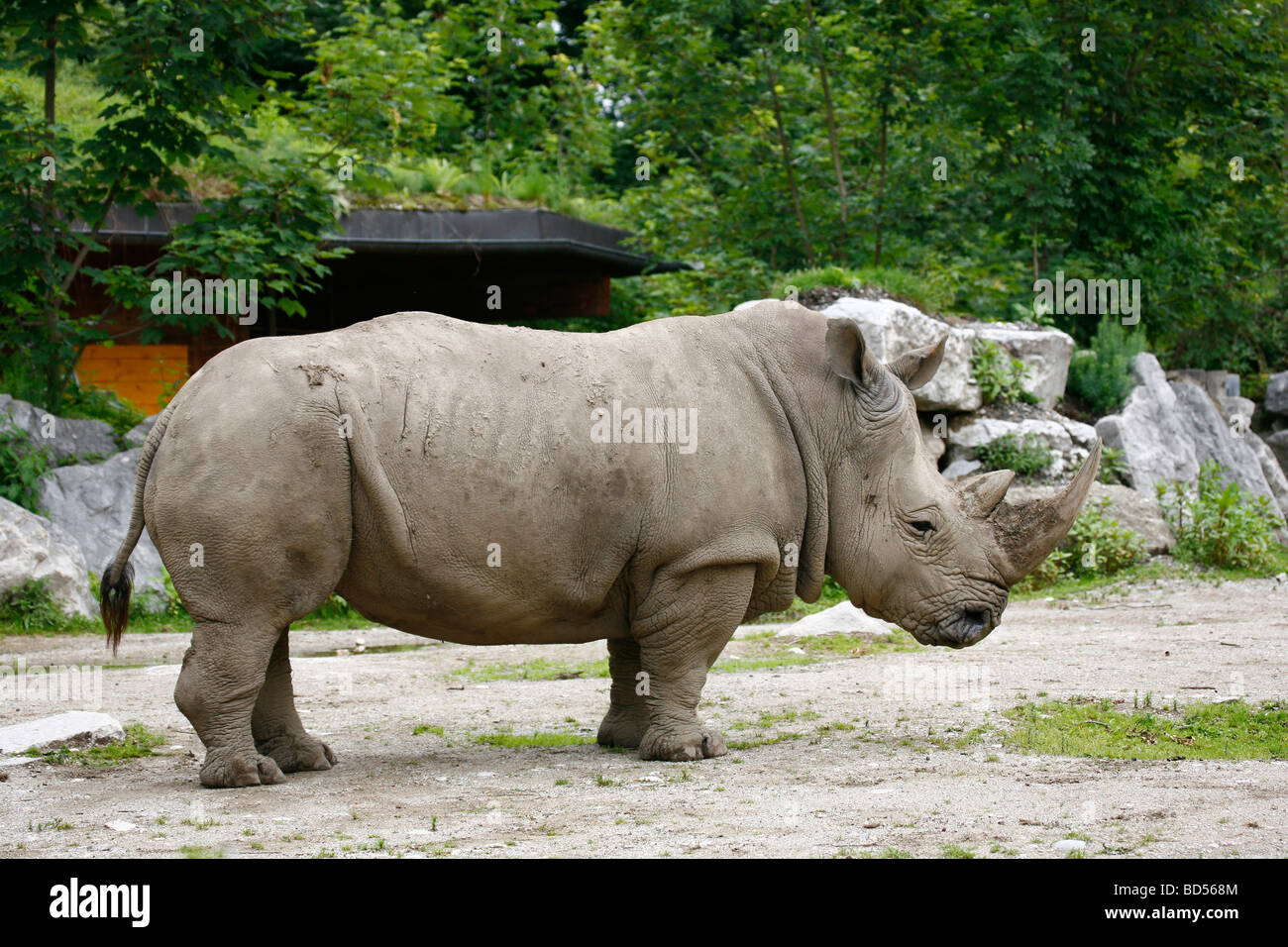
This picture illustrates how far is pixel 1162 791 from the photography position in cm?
558

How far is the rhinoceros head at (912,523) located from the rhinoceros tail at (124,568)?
3.36 meters

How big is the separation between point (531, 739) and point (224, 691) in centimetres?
200

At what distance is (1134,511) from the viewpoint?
14.7 m

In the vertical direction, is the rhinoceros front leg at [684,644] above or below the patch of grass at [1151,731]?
above

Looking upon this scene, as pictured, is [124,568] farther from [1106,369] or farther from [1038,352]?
[1106,369]

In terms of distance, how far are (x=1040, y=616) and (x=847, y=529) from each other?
5.54 meters

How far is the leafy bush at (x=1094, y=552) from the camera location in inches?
543

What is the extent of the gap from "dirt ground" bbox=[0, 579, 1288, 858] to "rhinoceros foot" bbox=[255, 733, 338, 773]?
0.54 ft

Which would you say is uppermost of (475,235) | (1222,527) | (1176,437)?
(475,235)

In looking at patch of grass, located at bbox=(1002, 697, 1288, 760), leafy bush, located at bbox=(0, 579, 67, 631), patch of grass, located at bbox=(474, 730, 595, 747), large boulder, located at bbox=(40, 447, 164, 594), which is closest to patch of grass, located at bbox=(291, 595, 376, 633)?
large boulder, located at bbox=(40, 447, 164, 594)

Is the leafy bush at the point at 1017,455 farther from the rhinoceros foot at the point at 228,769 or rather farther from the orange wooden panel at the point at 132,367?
the orange wooden panel at the point at 132,367

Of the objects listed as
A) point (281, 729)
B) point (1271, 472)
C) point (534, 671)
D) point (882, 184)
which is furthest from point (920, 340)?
point (281, 729)

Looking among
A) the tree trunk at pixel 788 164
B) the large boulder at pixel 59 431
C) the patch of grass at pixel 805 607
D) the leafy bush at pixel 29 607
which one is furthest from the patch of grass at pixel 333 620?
the tree trunk at pixel 788 164

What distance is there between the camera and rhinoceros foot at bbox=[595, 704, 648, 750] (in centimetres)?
734
